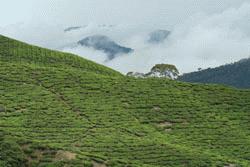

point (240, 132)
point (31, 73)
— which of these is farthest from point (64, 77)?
point (240, 132)

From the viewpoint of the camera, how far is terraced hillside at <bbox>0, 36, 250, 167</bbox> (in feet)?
206

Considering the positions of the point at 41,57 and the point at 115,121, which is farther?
the point at 41,57

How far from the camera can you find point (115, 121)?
7612 cm

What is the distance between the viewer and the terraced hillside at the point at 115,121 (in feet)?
206

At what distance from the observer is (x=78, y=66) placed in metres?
116

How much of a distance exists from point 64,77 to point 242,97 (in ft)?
86.9

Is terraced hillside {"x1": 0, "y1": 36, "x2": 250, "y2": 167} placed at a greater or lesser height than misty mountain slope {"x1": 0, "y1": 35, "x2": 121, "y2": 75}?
lesser

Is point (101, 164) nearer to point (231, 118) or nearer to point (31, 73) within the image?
point (231, 118)

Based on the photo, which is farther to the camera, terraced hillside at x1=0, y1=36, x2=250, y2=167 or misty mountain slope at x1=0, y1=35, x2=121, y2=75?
misty mountain slope at x1=0, y1=35, x2=121, y2=75

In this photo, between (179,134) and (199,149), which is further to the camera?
(179,134)

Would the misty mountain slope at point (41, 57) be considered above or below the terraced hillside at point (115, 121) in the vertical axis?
above

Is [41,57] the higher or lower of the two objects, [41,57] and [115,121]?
the higher

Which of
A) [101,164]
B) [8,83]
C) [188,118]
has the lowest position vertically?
[101,164]

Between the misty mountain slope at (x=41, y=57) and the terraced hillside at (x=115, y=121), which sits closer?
the terraced hillside at (x=115, y=121)
